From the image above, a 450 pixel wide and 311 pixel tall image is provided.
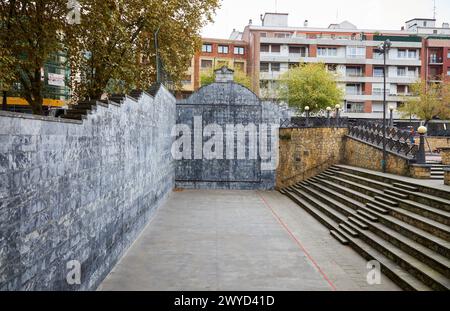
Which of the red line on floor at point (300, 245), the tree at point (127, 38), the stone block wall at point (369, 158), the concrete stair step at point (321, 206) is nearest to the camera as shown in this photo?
the red line on floor at point (300, 245)

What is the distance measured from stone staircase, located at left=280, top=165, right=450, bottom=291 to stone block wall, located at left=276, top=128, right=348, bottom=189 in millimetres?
5343

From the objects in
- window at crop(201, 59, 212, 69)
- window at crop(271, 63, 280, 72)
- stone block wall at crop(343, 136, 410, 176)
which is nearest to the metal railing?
stone block wall at crop(343, 136, 410, 176)

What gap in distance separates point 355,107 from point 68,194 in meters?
47.1

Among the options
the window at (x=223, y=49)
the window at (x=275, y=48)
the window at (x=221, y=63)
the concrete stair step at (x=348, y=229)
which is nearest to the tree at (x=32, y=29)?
the concrete stair step at (x=348, y=229)

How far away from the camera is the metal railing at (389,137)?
724 inches

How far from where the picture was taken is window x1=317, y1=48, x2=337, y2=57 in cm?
4978

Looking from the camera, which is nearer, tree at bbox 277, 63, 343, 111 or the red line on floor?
the red line on floor

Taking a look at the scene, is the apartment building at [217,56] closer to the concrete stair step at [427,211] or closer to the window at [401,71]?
the window at [401,71]

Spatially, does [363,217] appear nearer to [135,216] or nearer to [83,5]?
[135,216]

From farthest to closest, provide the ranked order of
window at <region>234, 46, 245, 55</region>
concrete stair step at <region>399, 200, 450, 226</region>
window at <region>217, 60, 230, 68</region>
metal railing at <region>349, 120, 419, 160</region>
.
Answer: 1. window at <region>234, 46, 245, 55</region>
2. window at <region>217, 60, 230, 68</region>
3. metal railing at <region>349, 120, 419, 160</region>
4. concrete stair step at <region>399, 200, 450, 226</region>

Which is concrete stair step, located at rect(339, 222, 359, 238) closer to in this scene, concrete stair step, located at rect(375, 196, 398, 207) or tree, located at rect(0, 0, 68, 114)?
concrete stair step, located at rect(375, 196, 398, 207)

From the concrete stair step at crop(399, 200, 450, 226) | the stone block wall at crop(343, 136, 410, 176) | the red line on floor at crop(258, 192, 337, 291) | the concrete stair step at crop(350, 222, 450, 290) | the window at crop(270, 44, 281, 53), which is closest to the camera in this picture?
the concrete stair step at crop(350, 222, 450, 290)

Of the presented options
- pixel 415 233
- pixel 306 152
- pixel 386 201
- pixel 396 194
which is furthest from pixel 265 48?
pixel 415 233

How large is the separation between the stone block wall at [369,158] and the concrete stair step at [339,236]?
4.72 metres
